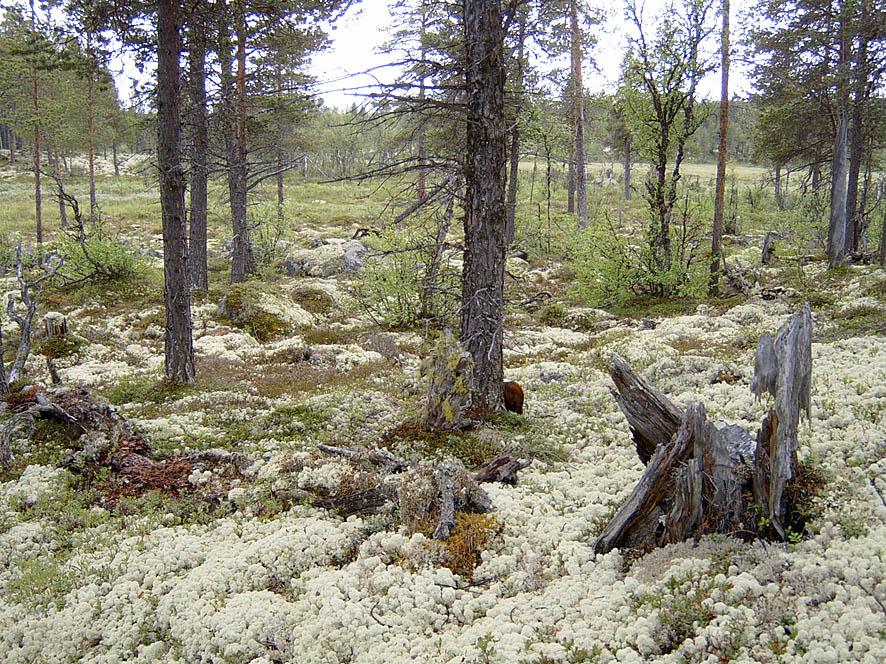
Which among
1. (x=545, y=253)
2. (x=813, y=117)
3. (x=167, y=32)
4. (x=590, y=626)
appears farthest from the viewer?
(x=545, y=253)

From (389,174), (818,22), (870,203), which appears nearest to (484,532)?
(389,174)

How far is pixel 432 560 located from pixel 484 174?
15.8 ft

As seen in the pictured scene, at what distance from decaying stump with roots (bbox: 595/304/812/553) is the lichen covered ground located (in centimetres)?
22

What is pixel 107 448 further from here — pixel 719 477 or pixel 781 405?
pixel 781 405

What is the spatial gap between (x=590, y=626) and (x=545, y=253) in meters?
28.4

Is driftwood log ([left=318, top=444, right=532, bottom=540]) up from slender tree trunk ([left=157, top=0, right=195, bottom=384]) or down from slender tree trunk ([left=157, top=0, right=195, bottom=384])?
down

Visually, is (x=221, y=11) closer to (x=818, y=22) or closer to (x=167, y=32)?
(x=167, y=32)

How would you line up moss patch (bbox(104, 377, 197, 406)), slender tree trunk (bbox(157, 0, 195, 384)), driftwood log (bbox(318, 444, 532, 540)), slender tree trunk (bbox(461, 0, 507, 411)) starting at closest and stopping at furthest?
driftwood log (bbox(318, 444, 532, 540)) → slender tree trunk (bbox(461, 0, 507, 411)) → slender tree trunk (bbox(157, 0, 195, 384)) → moss patch (bbox(104, 377, 197, 406))

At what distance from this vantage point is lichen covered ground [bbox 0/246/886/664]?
373 cm

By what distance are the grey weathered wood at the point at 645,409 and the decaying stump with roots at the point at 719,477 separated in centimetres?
49

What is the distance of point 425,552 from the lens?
5.04 m

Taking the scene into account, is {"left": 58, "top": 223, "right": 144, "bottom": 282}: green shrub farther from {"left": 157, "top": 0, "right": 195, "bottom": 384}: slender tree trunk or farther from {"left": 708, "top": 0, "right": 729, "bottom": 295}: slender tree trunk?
{"left": 708, "top": 0, "right": 729, "bottom": 295}: slender tree trunk

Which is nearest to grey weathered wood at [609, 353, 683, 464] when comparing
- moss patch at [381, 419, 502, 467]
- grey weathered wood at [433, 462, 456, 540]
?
grey weathered wood at [433, 462, 456, 540]

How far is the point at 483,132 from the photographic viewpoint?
7520 mm
